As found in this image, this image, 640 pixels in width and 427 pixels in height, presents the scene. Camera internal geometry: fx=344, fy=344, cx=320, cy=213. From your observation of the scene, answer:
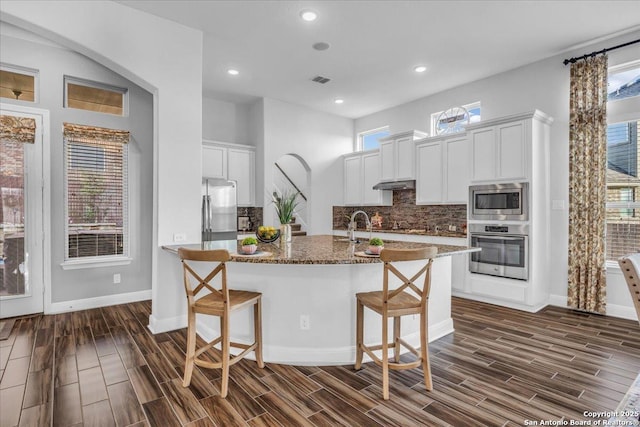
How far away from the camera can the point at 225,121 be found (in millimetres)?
6398

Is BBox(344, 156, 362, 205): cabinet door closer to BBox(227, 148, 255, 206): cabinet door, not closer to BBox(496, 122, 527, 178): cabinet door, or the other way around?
BBox(227, 148, 255, 206): cabinet door

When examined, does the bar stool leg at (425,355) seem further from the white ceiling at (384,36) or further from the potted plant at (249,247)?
the white ceiling at (384,36)

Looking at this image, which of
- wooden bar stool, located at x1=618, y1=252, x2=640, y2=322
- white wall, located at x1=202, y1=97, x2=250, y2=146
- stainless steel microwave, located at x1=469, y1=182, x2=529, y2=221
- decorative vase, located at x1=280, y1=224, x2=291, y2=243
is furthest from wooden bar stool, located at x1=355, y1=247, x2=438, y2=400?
white wall, located at x1=202, y1=97, x2=250, y2=146

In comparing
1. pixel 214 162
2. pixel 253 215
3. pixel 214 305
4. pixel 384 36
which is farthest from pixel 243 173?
pixel 214 305

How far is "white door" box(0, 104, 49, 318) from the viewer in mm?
3889

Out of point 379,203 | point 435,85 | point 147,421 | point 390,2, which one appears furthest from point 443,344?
point 435,85

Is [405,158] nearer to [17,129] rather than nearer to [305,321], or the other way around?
[305,321]

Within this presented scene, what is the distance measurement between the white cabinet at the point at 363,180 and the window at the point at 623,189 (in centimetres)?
333

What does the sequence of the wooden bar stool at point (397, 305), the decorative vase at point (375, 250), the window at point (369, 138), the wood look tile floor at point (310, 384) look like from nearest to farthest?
the wood look tile floor at point (310, 384) → the wooden bar stool at point (397, 305) → the decorative vase at point (375, 250) → the window at point (369, 138)

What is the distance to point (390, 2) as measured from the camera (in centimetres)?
333

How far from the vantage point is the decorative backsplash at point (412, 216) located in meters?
5.64

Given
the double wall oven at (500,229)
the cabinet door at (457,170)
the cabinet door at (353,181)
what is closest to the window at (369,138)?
the cabinet door at (353,181)

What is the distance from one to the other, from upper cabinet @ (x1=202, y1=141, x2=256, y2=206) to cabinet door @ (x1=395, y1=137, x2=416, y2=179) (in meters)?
2.61

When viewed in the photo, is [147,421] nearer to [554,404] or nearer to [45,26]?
[554,404]
